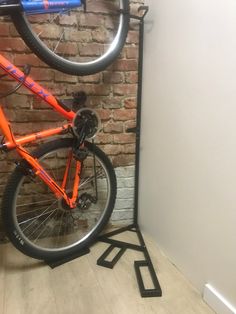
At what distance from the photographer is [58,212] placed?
189 cm

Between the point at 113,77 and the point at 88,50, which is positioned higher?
the point at 88,50

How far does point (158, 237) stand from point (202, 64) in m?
1.02

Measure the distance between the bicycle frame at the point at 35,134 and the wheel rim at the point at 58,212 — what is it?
129 millimetres

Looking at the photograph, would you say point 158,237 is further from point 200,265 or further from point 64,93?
point 64,93

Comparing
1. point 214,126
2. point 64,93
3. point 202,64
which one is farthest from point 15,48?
point 214,126

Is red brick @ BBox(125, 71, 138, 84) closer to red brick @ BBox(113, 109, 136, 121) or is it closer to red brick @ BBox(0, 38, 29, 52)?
red brick @ BBox(113, 109, 136, 121)

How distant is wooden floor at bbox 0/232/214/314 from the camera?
1.36m

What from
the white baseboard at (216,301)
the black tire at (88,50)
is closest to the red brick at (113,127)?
the black tire at (88,50)

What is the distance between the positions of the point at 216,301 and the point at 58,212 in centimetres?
101

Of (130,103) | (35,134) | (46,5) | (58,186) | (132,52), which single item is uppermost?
(46,5)

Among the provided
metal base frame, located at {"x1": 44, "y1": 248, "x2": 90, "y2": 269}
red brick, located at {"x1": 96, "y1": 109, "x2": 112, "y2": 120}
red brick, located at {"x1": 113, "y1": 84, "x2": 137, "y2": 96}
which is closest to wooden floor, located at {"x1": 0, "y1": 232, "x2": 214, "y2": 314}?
metal base frame, located at {"x1": 44, "y1": 248, "x2": 90, "y2": 269}

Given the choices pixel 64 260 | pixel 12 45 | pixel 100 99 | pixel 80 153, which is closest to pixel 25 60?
pixel 12 45

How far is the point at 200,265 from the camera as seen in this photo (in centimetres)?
143

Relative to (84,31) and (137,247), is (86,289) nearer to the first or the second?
(137,247)
